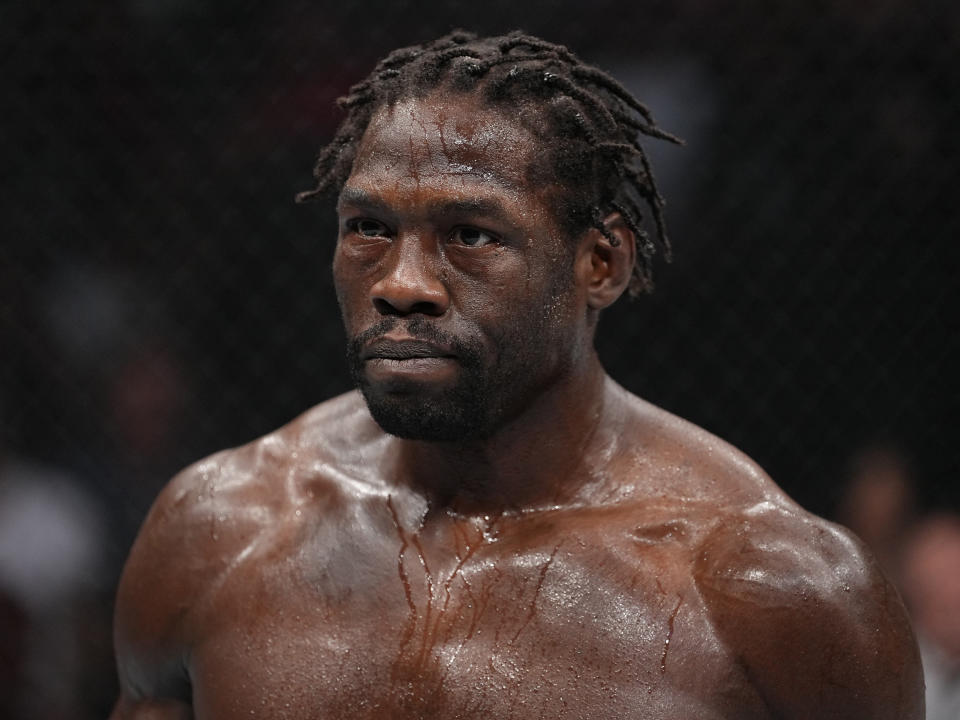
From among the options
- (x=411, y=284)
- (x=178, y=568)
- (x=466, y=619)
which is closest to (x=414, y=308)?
(x=411, y=284)

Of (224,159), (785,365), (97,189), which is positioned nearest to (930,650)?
(785,365)

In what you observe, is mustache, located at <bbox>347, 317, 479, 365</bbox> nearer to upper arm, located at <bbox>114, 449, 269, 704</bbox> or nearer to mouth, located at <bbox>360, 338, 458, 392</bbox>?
mouth, located at <bbox>360, 338, 458, 392</bbox>

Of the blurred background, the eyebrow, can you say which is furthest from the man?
the blurred background

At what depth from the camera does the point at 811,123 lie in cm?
218

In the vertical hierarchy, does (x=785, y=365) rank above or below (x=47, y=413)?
above

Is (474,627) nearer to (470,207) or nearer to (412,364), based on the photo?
(412,364)

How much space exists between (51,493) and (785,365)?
118 cm

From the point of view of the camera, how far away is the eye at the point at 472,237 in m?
1.08

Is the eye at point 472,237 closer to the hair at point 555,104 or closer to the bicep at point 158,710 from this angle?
the hair at point 555,104

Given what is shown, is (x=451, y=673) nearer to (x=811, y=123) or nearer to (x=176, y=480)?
(x=176, y=480)

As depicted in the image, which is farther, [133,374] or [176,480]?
[133,374]

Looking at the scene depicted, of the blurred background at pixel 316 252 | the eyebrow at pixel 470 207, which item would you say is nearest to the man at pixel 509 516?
the eyebrow at pixel 470 207

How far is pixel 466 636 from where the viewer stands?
1.09 meters

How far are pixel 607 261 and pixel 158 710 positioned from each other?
0.59 meters
